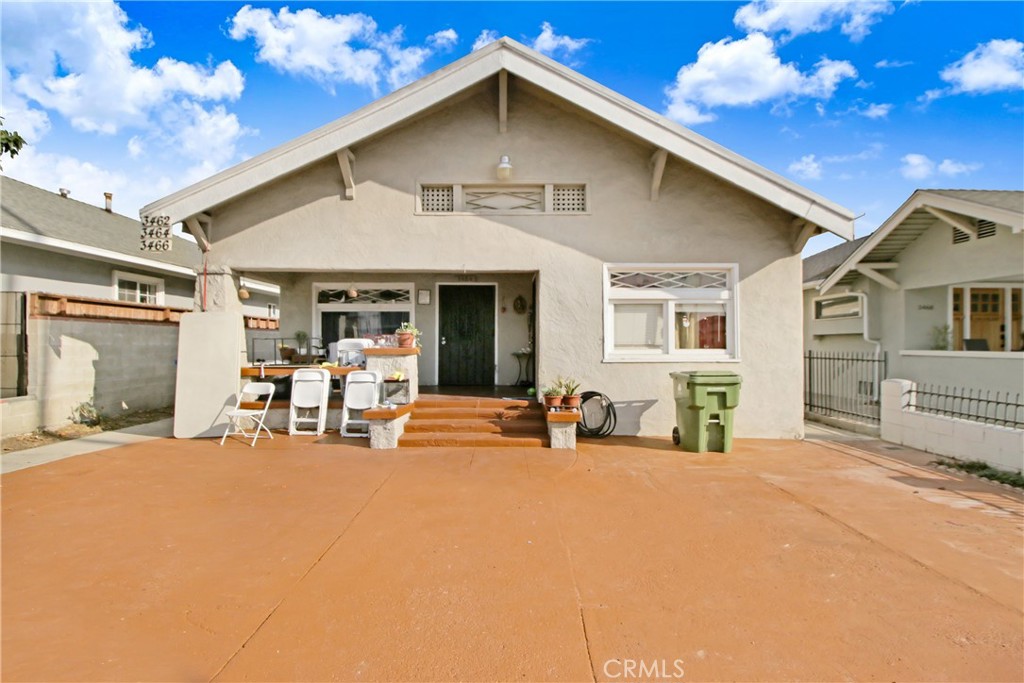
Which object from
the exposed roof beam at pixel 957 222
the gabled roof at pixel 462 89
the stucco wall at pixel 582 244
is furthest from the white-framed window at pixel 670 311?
the exposed roof beam at pixel 957 222

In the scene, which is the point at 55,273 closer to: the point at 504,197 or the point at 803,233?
the point at 504,197

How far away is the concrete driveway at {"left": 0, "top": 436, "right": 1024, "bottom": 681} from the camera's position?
225 cm

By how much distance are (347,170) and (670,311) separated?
19.0 feet

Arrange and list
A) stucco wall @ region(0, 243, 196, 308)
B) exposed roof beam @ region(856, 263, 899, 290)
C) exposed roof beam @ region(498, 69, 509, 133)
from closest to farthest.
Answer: exposed roof beam @ region(498, 69, 509, 133) < stucco wall @ region(0, 243, 196, 308) < exposed roof beam @ region(856, 263, 899, 290)

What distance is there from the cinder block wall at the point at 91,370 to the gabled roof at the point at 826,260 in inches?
647

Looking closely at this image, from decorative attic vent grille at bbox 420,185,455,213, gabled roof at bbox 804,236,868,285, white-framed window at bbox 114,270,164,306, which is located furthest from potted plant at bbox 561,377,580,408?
white-framed window at bbox 114,270,164,306

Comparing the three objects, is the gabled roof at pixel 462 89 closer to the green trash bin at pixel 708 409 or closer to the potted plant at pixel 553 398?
the green trash bin at pixel 708 409

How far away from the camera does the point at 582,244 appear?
763 cm

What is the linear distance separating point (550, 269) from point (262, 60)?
696 centimetres

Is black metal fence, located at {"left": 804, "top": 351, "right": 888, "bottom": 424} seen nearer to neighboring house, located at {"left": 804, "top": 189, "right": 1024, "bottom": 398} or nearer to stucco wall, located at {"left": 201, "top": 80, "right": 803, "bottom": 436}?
neighboring house, located at {"left": 804, "top": 189, "right": 1024, "bottom": 398}

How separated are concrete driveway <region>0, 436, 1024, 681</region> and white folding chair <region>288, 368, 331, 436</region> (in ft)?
6.44

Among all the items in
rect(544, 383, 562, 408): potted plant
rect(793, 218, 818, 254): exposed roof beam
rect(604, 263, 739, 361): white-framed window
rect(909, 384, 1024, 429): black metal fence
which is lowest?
rect(909, 384, 1024, 429): black metal fence

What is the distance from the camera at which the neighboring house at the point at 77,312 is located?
7.43 meters

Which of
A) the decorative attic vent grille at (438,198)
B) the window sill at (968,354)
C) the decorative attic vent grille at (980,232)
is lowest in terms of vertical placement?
the window sill at (968,354)
